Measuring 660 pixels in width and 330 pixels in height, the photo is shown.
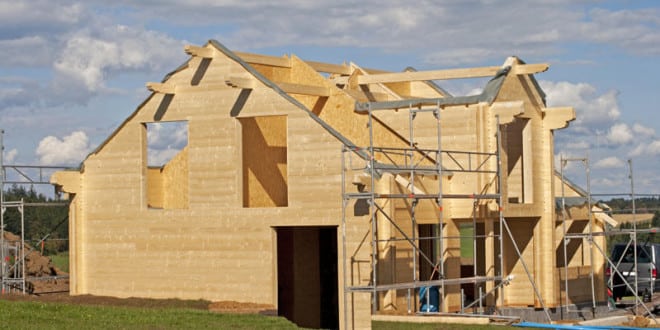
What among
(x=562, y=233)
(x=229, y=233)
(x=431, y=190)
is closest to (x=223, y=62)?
(x=229, y=233)

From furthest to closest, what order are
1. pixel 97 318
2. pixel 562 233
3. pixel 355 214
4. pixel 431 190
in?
pixel 562 233
pixel 431 190
pixel 355 214
pixel 97 318

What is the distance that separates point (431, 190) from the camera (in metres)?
27.6

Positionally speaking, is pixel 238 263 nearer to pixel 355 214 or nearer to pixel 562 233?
pixel 355 214

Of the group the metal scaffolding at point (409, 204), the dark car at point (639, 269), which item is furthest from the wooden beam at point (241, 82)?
the dark car at point (639, 269)

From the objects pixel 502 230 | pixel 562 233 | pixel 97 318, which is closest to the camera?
pixel 97 318

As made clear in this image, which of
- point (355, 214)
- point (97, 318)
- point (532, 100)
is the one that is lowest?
point (97, 318)

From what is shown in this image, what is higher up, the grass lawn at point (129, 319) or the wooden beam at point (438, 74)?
the wooden beam at point (438, 74)

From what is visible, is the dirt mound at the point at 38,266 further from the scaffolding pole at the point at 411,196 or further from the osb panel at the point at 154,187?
the scaffolding pole at the point at 411,196

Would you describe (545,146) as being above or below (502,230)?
above

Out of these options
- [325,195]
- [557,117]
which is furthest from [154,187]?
[557,117]

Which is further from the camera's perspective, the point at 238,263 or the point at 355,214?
the point at 238,263

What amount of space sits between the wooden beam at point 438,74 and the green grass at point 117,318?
9.94 m

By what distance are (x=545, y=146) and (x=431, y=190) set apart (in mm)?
5157

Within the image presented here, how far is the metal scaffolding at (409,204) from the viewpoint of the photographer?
2503 centimetres
